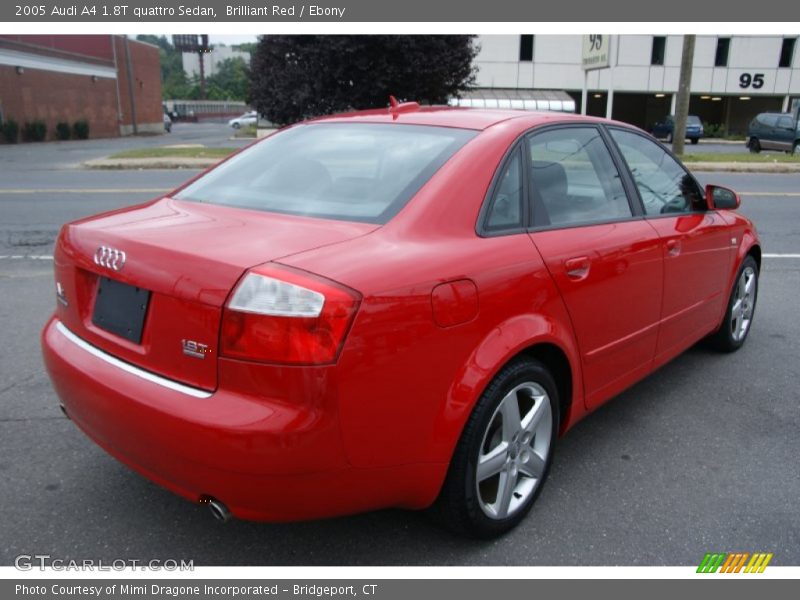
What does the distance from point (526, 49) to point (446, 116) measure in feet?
154

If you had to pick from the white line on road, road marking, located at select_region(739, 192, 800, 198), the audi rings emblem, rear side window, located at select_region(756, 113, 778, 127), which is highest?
rear side window, located at select_region(756, 113, 778, 127)

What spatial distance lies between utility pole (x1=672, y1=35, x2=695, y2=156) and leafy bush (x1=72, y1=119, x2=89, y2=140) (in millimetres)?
36959

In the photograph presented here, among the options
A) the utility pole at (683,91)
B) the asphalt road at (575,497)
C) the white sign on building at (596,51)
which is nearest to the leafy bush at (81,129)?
the white sign on building at (596,51)

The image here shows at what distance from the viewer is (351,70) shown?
Result: 22.2 metres

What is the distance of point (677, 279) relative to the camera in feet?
11.8

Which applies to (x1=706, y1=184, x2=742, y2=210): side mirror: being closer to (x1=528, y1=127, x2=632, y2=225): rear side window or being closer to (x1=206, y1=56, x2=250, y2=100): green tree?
(x1=528, y1=127, x2=632, y2=225): rear side window

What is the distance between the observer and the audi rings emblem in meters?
2.37

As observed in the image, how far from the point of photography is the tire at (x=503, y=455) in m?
2.43

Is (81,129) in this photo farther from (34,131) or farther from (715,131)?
(715,131)

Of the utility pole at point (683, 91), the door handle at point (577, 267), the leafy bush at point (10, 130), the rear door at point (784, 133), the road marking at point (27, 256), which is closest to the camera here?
the door handle at point (577, 267)

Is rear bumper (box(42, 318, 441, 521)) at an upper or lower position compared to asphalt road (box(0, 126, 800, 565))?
upper

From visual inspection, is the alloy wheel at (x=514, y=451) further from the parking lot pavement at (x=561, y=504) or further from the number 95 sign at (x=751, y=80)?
the number 95 sign at (x=751, y=80)

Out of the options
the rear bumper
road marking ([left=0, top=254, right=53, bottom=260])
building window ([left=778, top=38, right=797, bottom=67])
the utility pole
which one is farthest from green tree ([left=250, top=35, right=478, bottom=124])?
building window ([left=778, top=38, right=797, bottom=67])

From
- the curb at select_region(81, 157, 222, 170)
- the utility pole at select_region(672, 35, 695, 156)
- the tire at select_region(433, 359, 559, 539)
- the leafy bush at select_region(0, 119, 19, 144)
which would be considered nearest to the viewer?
the tire at select_region(433, 359, 559, 539)
